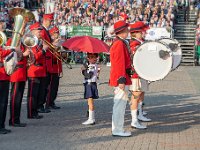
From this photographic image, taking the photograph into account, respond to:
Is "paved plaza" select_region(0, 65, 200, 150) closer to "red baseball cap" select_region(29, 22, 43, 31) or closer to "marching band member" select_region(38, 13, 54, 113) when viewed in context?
"marching band member" select_region(38, 13, 54, 113)

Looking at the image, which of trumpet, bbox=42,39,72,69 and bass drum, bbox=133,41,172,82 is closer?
bass drum, bbox=133,41,172,82

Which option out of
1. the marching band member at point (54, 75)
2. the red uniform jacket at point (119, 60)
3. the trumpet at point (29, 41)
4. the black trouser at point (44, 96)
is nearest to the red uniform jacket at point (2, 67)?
the trumpet at point (29, 41)

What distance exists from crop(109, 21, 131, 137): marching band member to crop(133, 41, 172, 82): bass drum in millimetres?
184

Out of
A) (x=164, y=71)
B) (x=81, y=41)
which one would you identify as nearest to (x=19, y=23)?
(x=81, y=41)

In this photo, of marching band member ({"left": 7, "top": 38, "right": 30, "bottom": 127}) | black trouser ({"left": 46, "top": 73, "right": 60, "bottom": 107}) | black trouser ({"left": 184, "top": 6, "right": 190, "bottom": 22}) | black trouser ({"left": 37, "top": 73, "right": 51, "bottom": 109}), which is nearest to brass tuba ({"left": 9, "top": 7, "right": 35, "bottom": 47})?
marching band member ({"left": 7, "top": 38, "right": 30, "bottom": 127})

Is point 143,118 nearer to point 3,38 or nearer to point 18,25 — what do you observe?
point 18,25

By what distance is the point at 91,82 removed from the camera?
10.3 metres

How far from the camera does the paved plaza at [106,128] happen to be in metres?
8.38

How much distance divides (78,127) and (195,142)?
84.3 inches

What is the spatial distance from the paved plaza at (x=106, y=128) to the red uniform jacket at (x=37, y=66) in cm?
83

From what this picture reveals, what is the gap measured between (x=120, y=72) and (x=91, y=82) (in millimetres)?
1527

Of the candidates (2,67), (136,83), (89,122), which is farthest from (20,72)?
(136,83)

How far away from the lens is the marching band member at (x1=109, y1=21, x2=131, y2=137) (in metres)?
8.85

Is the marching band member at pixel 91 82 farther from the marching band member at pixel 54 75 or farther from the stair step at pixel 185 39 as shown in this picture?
the stair step at pixel 185 39
